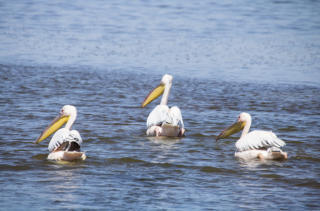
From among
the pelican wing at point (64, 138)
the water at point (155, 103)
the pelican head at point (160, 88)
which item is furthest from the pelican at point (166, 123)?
the pelican wing at point (64, 138)

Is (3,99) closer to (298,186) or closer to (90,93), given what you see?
(90,93)

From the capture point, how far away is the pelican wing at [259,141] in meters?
7.53

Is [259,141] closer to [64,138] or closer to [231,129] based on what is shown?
[231,129]

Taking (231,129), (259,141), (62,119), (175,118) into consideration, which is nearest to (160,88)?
(175,118)

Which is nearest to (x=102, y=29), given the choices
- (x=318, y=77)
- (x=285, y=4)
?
(x=318, y=77)

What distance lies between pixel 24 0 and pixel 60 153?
22.9m

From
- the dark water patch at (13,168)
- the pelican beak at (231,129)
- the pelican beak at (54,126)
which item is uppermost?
the pelican beak at (54,126)

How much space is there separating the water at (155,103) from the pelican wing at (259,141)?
23cm

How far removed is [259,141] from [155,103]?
4.38m

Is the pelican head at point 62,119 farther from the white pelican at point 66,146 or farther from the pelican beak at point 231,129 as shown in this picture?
the pelican beak at point 231,129

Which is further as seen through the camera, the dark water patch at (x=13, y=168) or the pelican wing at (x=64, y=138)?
the pelican wing at (x=64, y=138)

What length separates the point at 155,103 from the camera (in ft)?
38.6

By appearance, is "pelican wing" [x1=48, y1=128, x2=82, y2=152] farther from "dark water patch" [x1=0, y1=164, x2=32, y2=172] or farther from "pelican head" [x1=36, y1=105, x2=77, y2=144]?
"pelican head" [x1=36, y1=105, x2=77, y2=144]

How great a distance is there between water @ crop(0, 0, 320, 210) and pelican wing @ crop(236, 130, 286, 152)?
0.75 ft
